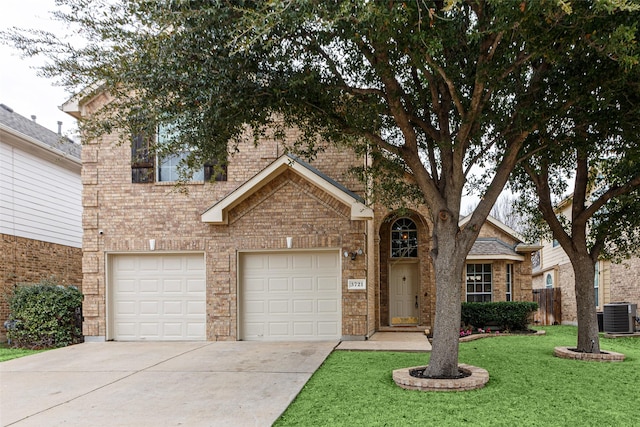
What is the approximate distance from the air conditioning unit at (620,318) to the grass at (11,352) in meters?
15.5

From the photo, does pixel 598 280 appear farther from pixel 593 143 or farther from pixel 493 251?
pixel 593 143

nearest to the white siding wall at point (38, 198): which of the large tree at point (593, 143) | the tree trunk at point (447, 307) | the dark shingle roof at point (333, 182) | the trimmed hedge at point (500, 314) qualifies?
the dark shingle roof at point (333, 182)

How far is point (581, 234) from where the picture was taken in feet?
35.0

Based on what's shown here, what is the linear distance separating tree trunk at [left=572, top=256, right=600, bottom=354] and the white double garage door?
5.15 metres

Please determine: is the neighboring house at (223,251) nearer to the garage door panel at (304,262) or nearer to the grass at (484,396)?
the garage door panel at (304,262)

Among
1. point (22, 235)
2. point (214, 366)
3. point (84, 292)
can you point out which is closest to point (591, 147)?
point (214, 366)

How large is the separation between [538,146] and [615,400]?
4.24 m

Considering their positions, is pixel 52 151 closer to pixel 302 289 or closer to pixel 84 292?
pixel 84 292

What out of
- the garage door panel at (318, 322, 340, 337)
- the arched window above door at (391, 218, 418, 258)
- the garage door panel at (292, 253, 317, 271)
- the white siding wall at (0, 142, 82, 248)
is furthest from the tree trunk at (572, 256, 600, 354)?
the white siding wall at (0, 142, 82, 248)

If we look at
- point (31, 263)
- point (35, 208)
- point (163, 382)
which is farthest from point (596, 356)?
point (35, 208)

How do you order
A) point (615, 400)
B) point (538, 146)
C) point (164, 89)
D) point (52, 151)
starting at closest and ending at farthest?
point (615, 400)
point (164, 89)
point (538, 146)
point (52, 151)

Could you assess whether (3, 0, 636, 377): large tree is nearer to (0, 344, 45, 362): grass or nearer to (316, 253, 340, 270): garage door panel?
(316, 253, 340, 270): garage door panel

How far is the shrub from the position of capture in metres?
12.6

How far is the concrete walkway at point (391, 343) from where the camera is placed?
428 inches
